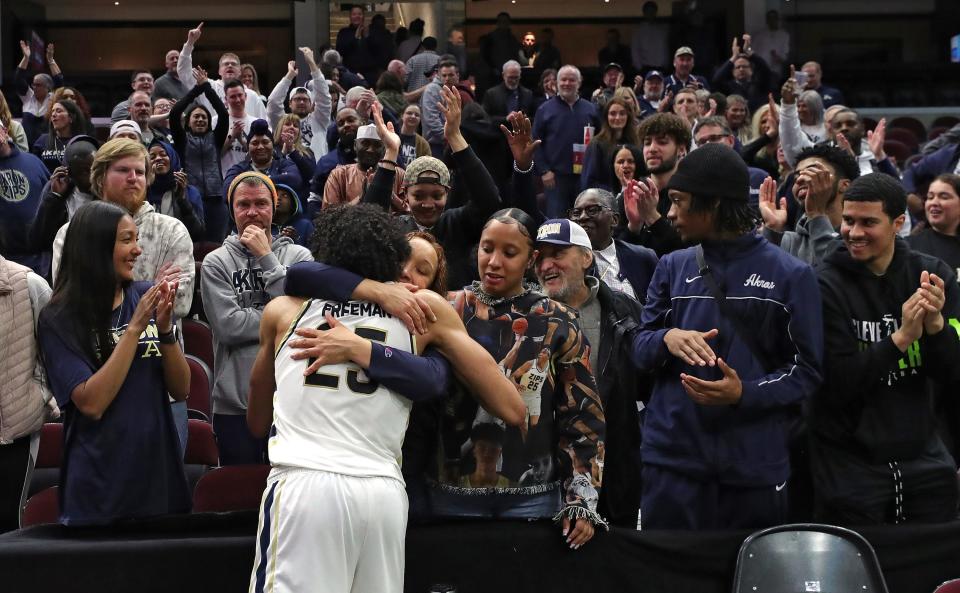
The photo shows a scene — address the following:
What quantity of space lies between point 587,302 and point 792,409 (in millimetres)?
985

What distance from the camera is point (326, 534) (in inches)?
125

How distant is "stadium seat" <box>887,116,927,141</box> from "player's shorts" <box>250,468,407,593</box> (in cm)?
1386

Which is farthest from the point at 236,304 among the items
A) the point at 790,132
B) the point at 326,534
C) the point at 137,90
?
the point at 137,90

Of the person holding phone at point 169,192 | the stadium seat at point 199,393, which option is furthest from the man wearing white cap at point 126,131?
the stadium seat at point 199,393

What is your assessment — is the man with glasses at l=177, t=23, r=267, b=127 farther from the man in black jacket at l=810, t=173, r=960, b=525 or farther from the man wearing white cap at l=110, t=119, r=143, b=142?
the man in black jacket at l=810, t=173, r=960, b=525

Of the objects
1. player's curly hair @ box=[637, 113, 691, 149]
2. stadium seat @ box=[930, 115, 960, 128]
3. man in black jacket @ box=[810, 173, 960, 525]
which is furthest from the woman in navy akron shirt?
stadium seat @ box=[930, 115, 960, 128]

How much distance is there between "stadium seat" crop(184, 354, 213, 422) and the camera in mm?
6078

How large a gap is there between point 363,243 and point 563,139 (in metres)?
7.07

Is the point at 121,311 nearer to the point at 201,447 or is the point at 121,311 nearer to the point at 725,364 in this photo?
the point at 201,447

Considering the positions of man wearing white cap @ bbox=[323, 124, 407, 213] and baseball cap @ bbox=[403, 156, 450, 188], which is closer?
baseball cap @ bbox=[403, 156, 450, 188]

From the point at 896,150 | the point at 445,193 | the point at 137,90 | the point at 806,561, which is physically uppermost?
the point at 137,90

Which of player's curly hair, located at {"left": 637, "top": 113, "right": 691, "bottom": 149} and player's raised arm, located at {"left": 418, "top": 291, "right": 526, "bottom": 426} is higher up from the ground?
player's curly hair, located at {"left": 637, "top": 113, "right": 691, "bottom": 149}

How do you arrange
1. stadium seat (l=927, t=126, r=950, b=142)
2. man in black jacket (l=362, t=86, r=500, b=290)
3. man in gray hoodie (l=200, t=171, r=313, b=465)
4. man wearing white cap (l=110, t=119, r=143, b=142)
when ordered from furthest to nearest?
1. stadium seat (l=927, t=126, r=950, b=142)
2. man wearing white cap (l=110, t=119, r=143, b=142)
3. man in black jacket (l=362, t=86, r=500, b=290)
4. man in gray hoodie (l=200, t=171, r=313, b=465)

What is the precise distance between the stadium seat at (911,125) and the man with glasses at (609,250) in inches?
440
